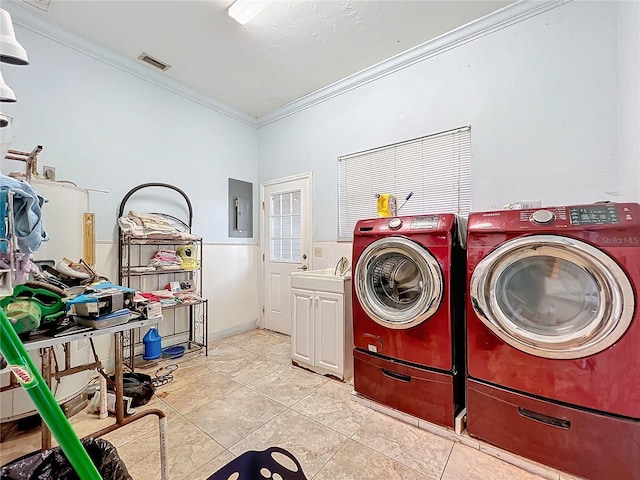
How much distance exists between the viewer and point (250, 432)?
1.68m

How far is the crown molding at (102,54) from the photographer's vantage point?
6.81ft

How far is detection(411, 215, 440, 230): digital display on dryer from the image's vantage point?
1.74 m

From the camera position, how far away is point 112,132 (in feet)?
8.46

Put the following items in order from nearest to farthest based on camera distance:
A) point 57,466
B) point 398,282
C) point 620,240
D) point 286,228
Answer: point 57,466
point 620,240
point 398,282
point 286,228

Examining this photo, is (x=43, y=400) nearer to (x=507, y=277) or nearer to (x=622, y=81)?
(x=507, y=277)

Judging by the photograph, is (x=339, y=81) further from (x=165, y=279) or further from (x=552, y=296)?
(x=165, y=279)

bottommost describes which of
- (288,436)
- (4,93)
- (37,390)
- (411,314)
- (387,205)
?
(288,436)

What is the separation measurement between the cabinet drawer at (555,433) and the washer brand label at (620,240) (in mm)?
785

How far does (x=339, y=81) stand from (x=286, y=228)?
1848 millimetres

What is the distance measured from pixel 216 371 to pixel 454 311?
211 centimetres

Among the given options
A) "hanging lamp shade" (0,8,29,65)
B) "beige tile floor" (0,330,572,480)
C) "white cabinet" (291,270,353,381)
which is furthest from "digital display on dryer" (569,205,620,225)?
"hanging lamp shade" (0,8,29,65)

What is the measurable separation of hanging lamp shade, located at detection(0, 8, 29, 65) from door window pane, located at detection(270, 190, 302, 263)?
2.58 meters

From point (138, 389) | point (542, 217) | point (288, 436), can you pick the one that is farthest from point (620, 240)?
point (138, 389)

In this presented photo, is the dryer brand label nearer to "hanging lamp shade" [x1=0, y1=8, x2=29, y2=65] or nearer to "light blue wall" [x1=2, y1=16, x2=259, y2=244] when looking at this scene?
"hanging lamp shade" [x1=0, y1=8, x2=29, y2=65]
